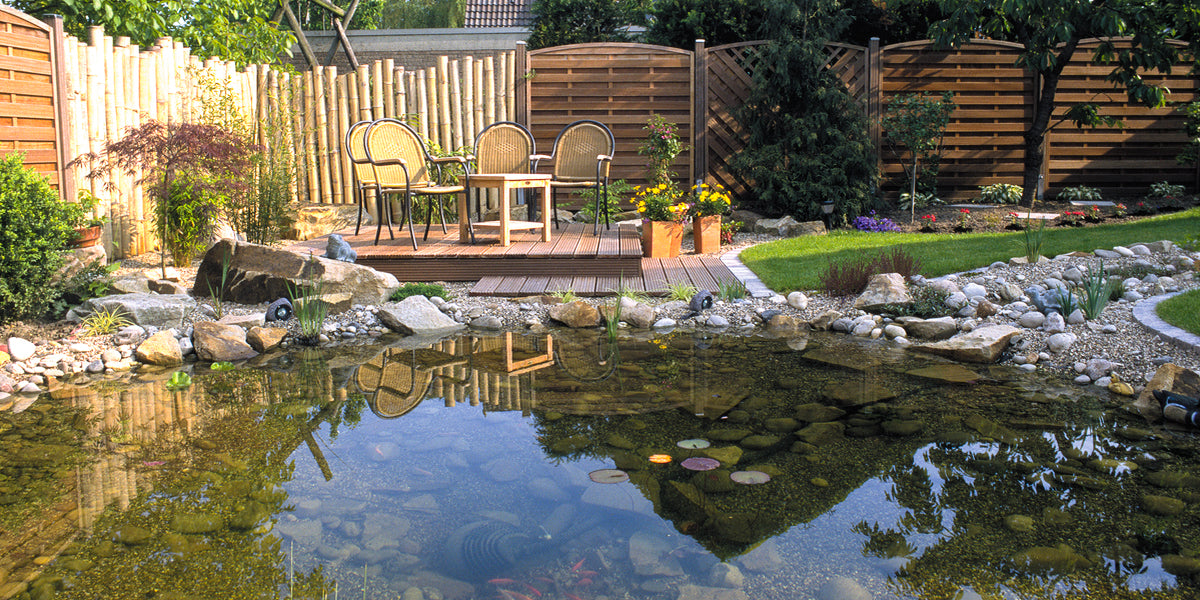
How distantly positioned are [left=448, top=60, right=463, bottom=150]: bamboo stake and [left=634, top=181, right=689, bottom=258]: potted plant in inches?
99.5

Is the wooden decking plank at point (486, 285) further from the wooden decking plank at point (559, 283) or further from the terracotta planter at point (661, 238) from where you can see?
the terracotta planter at point (661, 238)

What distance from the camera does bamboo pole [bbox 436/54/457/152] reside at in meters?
8.41

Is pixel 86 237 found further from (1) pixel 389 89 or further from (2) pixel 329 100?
(1) pixel 389 89

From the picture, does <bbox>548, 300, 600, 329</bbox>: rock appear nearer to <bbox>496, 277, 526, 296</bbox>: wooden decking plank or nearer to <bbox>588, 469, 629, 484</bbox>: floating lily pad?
<bbox>496, 277, 526, 296</bbox>: wooden decking plank

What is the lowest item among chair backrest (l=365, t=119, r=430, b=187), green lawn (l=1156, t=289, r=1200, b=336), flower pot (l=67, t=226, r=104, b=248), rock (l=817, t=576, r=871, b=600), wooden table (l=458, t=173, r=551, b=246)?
rock (l=817, t=576, r=871, b=600)

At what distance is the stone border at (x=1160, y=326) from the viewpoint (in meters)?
3.61

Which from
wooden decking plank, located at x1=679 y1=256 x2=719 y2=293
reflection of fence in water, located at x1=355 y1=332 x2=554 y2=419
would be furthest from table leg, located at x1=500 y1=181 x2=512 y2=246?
reflection of fence in water, located at x1=355 y1=332 x2=554 y2=419

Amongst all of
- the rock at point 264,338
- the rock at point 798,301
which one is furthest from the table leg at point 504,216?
the rock at point 798,301

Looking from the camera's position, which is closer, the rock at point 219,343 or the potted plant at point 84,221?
the rock at point 219,343

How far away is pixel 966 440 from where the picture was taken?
117 inches

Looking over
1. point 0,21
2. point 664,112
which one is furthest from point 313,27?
point 0,21

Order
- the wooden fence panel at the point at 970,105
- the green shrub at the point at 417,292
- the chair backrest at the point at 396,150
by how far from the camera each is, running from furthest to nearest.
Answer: the wooden fence panel at the point at 970,105 → the chair backrest at the point at 396,150 → the green shrub at the point at 417,292

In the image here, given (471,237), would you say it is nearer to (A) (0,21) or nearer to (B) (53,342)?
(B) (53,342)

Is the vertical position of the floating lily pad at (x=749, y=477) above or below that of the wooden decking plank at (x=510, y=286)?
below
